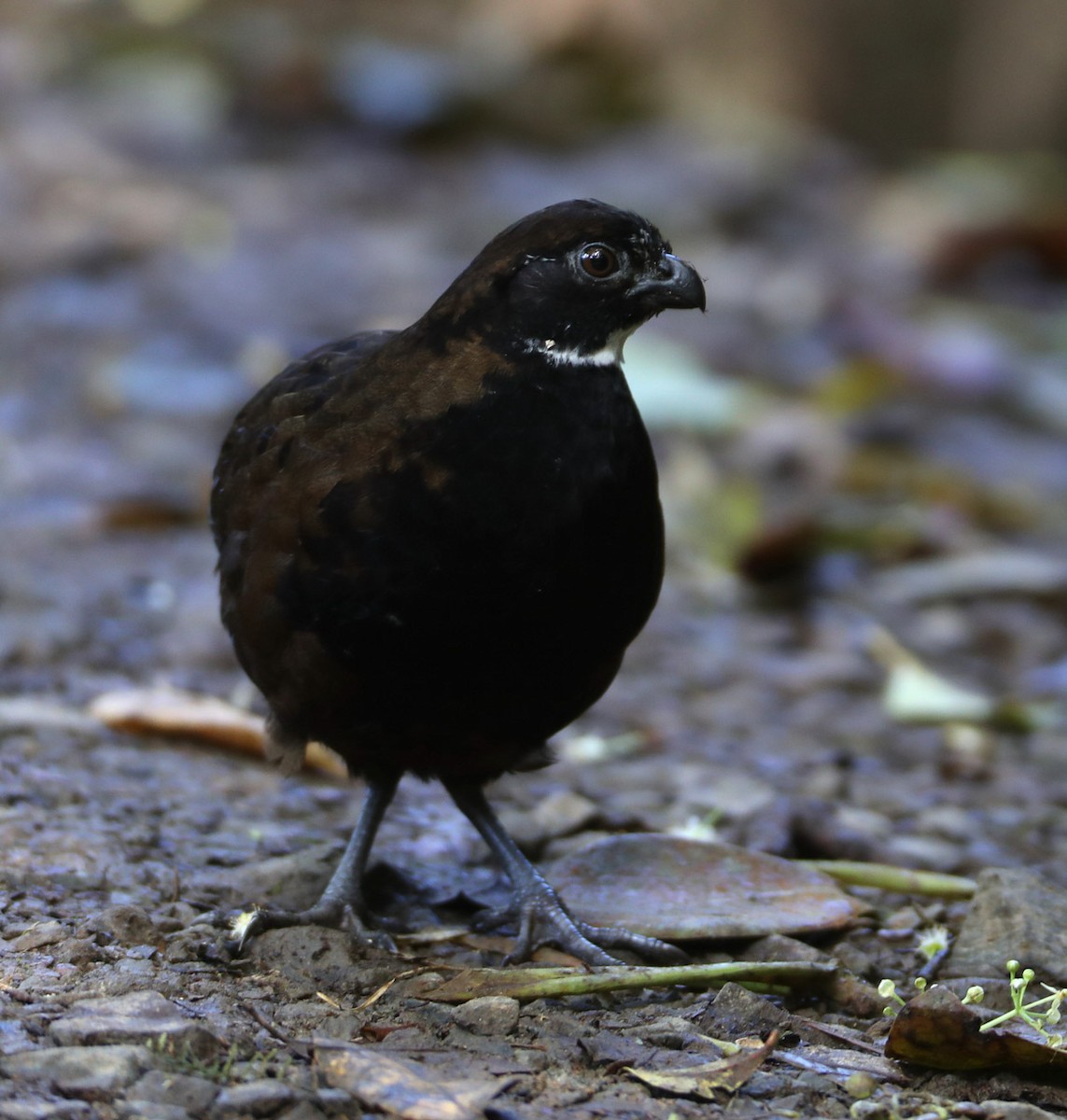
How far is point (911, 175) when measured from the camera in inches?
438

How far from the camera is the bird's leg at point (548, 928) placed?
11.4 feet

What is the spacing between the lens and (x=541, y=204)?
9523mm

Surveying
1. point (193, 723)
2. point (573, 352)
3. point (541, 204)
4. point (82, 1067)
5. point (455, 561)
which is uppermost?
point (541, 204)

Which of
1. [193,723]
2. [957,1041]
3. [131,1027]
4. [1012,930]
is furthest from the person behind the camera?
[193,723]

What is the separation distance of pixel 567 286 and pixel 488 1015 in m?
1.42

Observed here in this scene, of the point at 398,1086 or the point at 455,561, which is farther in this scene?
the point at 455,561

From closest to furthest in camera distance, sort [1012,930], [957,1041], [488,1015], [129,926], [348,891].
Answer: [957,1041]
[488,1015]
[129,926]
[1012,930]
[348,891]

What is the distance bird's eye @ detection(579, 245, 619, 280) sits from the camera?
3.48 meters

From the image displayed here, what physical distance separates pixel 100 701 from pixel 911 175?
26.5 feet

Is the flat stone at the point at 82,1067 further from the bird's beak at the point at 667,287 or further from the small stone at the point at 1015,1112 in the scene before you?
the bird's beak at the point at 667,287

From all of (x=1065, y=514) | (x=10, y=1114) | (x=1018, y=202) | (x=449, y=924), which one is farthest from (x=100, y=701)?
(x=1018, y=202)

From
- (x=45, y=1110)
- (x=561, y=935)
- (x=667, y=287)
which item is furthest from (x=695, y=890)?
(x=45, y=1110)

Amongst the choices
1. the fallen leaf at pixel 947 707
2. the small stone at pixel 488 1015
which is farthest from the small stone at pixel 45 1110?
the fallen leaf at pixel 947 707

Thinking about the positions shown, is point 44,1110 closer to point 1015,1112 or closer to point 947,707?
point 1015,1112
